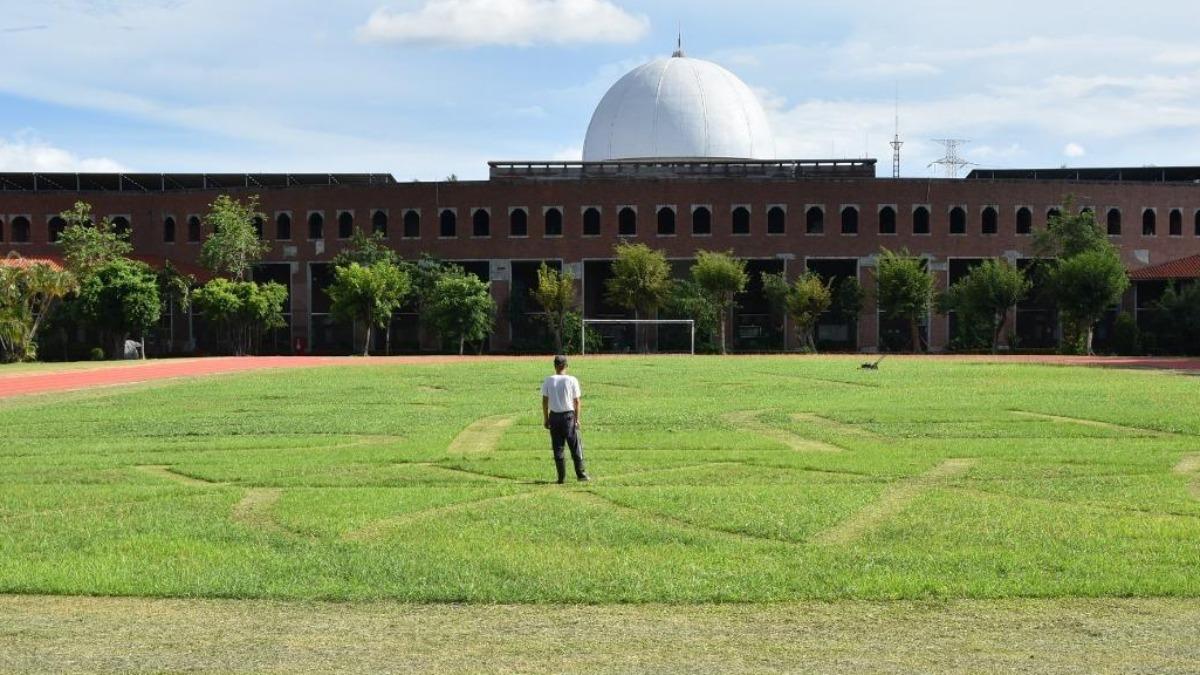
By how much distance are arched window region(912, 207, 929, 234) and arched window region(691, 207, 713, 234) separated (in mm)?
11628

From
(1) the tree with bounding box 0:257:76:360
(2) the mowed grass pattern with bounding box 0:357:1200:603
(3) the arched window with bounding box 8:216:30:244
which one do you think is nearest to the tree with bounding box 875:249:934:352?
(2) the mowed grass pattern with bounding box 0:357:1200:603

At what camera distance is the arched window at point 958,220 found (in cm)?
7588

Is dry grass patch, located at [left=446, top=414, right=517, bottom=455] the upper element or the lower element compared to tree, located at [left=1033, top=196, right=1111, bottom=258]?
lower

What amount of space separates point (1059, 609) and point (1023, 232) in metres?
69.7

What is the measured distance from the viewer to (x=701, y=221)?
7638 centimetres

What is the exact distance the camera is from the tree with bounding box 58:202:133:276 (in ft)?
233

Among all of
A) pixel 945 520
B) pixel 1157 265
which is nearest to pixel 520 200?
pixel 1157 265

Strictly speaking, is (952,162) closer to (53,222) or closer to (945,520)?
(53,222)

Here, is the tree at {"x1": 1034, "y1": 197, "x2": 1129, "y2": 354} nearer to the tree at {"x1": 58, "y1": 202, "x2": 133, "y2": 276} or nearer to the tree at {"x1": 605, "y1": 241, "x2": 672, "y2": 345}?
the tree at {"x1": 605, "y1": 241, "x2": 672, "y2": 345}

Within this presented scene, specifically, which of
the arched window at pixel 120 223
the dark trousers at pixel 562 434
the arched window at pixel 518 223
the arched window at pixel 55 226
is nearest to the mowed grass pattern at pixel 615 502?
the dark trousers at pixel 562 434

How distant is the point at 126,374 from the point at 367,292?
23.2 metres

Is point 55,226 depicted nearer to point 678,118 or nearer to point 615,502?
point 678,118

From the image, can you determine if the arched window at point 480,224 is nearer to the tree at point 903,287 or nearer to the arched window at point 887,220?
the tree at point 903,287

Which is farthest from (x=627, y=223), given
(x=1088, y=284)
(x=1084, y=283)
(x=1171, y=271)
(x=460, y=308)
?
(x=1171, y=271)
